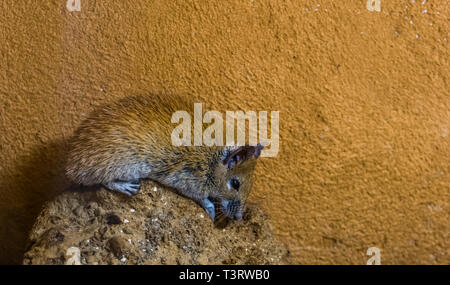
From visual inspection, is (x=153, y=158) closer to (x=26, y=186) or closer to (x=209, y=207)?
(x=209, y=207)

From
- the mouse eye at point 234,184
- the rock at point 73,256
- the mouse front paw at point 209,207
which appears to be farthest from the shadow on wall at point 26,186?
the mouse eye at point 234,184

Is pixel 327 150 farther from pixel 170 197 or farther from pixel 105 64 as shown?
pixel 105 64

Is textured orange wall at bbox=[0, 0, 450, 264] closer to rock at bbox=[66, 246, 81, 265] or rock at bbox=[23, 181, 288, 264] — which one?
rock at bbox=[23, 181, 288, 264]

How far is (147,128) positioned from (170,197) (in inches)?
13.9

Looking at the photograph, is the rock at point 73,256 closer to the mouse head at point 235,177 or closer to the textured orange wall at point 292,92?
the textured orange wall at point 292,92

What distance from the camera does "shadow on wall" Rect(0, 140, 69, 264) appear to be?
5.69 ft

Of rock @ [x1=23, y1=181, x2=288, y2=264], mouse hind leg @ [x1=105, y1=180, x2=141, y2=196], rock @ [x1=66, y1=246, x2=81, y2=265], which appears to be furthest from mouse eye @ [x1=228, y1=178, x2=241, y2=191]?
rock @ [x1=66, y1=246, x2=81, y2=265]

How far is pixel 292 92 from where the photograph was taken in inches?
69.8

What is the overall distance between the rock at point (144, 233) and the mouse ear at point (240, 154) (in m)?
0.22

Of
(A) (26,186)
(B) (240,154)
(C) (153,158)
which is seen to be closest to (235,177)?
(B) (240,154)

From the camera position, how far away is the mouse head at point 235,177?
175 cm

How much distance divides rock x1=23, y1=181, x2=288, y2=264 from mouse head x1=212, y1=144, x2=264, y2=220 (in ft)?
0.20

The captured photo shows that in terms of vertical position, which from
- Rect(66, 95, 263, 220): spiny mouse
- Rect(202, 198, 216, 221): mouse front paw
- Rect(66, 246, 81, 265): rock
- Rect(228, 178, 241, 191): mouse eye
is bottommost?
Rect(66, 246, 81, 265): rock
